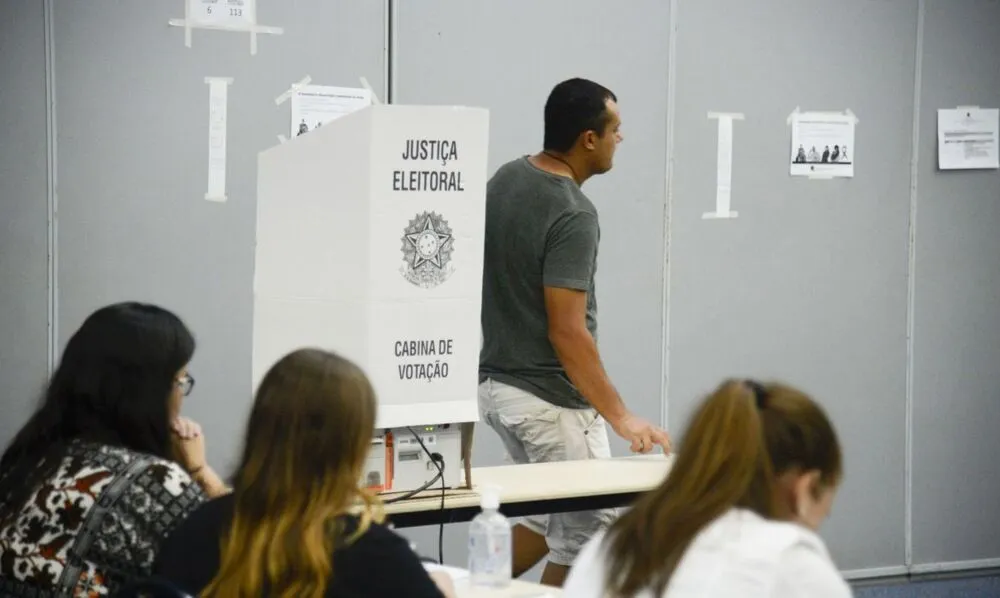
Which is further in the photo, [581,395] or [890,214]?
[890,214]

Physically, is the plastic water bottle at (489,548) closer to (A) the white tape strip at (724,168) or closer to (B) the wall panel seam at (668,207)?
(B) the wall panel seam at (668,207)

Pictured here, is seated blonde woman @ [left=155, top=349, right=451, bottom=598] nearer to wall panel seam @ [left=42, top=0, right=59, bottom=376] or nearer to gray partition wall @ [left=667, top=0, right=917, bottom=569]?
wall panel seam @ [left=42, top=0, right=59, bottom=376]

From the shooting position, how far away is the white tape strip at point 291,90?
4164 millimetres

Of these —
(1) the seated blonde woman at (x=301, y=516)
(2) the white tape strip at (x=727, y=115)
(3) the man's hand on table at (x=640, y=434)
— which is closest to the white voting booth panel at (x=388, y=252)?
(3) the man's hand on table at (x=640, y=434)

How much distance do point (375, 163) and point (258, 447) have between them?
1.09 m

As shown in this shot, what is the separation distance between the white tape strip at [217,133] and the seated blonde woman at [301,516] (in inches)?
90.7

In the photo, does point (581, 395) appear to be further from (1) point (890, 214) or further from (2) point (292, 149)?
(1) point (890, 214)

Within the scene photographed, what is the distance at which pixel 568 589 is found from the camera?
6.21 feet

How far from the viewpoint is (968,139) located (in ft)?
16.5

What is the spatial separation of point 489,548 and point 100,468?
821mm

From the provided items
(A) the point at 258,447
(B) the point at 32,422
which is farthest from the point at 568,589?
(B) the point at 32,422

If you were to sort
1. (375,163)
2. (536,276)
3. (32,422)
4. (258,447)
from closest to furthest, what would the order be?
(258,447) < (32,422) < (375,163) < (536,276)

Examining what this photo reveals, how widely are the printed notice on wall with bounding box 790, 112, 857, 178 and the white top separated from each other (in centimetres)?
327

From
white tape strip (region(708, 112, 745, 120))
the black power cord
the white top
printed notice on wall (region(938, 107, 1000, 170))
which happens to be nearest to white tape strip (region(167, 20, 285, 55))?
white tape strip (region(708, 112, 745, 120))
